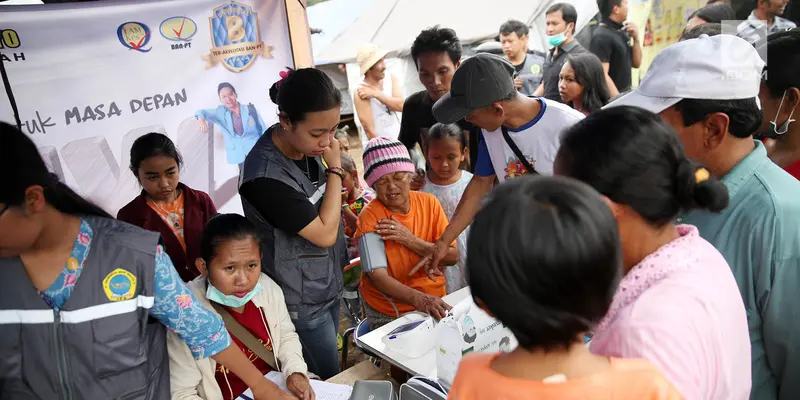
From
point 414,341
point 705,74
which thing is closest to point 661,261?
point 705,74

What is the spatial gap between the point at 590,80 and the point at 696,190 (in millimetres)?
2826

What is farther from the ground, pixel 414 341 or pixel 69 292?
pixel 69 292

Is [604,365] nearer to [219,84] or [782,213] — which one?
[782,213]

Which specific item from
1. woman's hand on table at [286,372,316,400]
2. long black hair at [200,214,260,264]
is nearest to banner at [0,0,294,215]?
long black hair at [200,214,260,264]

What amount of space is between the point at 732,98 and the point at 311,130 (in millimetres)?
1256

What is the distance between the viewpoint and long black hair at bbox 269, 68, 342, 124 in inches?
70.2

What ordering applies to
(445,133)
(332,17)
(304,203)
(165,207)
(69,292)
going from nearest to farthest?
(69,292) < (304,203) < (165,207) < (445,133) < (332,17)

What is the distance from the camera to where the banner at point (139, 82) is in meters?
2.64

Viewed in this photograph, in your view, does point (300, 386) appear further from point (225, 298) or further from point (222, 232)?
point (222, 232)

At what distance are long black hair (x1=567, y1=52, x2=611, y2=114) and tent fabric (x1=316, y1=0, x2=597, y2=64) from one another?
3493 mm

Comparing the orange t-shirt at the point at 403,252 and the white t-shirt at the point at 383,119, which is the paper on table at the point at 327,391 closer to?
the orange t-shirt at the point at 403,252

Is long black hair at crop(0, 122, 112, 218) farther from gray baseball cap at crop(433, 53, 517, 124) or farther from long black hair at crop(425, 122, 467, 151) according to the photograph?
long black hair at crop(425, 122, 467, 151)

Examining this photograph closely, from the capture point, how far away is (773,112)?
1.61 meters

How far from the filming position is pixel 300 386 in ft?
5.70
